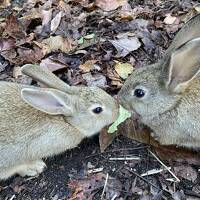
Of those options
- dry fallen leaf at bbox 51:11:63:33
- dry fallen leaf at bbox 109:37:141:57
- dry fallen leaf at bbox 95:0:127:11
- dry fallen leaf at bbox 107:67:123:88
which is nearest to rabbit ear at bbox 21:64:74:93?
dry fallen leaf at bbox 107:67:123:88

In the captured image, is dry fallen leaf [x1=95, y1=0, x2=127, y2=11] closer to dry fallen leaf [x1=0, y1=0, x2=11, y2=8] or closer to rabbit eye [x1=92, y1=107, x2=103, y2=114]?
dry fallen leaf [x1=0, y1=0, x2=11, y2=8]

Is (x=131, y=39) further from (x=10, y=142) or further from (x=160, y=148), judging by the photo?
(x=10, y=142)

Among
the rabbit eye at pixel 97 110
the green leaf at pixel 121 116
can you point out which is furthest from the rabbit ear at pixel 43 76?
the green leaf at pixel 121 116

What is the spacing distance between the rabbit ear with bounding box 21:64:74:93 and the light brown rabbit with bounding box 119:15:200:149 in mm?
664

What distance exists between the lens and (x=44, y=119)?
224 inches

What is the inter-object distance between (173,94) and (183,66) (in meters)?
0.37

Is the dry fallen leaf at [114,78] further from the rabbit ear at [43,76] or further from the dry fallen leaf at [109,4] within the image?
the dry fallen leaf at [109,4]

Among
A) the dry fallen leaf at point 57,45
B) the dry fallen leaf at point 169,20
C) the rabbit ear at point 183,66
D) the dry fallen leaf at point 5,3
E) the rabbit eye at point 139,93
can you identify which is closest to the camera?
the rabbit ear at point 183,66

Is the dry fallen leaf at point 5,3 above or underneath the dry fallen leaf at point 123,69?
underneath

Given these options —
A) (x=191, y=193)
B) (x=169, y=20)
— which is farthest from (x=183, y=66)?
(x=169, y=20)

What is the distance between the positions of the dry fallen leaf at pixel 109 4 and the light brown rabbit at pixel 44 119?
7.08 feet

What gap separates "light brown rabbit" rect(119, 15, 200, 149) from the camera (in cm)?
541

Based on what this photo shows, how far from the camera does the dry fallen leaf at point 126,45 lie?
6770 mm

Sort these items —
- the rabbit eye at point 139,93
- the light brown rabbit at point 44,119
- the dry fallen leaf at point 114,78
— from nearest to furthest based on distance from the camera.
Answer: the light brown rabbit at point 44,119 < the rabbit eye at point 139,93 < the dry fallen leaf at point 114,78
